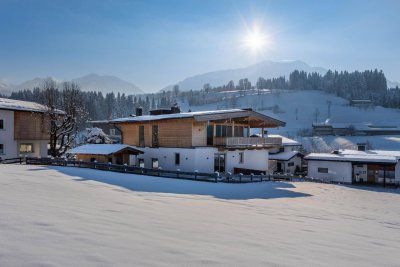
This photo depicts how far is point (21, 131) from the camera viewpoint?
3875 centimetres

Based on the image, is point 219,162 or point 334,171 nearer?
point 219,162

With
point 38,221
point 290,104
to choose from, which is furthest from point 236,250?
point 290,104

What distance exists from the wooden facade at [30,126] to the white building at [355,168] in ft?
116

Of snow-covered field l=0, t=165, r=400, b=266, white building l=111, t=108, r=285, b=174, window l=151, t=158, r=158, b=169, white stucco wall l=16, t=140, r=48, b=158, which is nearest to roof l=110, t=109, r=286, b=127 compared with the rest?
white building l=111, t=108, r=285, b=174

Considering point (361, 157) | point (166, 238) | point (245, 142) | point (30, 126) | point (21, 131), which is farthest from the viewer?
point (30, 126)

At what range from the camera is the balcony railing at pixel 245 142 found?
1235 inches

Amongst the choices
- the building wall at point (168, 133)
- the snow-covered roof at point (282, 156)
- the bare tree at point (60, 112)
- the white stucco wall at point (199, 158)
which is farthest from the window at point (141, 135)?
the snow-covered roof at point (282, 156)

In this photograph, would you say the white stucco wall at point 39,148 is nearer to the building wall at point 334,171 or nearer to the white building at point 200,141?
the white building at point 200,141

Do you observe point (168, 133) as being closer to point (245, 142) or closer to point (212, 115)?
point (212, 115)

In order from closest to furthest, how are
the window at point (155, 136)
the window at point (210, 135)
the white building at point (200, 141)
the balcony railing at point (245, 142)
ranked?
the white building at point (200, 141), the balcony railing at point (245, 142), the window at point (210, 135), the window at point (155, 136)

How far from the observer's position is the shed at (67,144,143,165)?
30.6 metres

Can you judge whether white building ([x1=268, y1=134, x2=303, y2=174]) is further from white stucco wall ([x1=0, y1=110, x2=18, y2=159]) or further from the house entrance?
white stucco wall ([x1=0, y1=110, x2=18, y2=159])

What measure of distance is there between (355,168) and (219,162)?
20.8 meters

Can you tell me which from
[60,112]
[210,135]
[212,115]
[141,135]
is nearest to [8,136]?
[60,112]
